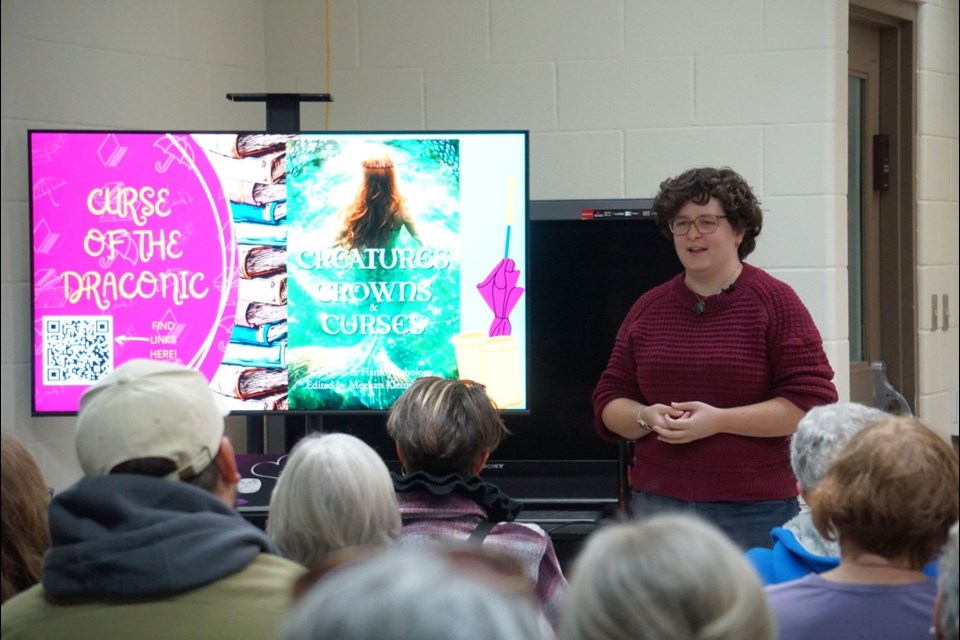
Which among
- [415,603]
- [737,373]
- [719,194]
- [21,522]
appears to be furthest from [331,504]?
[719,194]

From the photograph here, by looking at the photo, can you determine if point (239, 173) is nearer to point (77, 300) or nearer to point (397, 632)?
point (77, 300)

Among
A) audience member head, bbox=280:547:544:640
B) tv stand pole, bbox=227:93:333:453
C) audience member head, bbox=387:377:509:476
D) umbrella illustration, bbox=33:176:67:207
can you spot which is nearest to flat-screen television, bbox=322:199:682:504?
tv stand pole, bbox=227:93:333:453

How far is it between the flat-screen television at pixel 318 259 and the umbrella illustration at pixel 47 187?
0.25 feet

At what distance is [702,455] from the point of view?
254cm

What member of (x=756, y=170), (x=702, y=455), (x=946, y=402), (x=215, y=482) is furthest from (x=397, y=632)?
(x=946, y=402)

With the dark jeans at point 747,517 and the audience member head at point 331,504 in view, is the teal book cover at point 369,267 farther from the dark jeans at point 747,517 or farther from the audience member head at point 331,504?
the audience member head at point 331,504

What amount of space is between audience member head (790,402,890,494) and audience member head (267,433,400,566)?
644 millimetres

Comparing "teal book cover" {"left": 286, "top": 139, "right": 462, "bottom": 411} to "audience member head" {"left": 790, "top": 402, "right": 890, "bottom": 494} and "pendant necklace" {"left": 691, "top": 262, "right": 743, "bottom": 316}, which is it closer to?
"pendant necklace" {"left": 691, "top": 262, "right": 743, "bottom": 316}

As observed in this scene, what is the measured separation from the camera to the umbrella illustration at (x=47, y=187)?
3020 mm

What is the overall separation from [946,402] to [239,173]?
268cm

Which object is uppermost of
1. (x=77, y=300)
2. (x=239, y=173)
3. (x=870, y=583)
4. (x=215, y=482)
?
(x=239, y=173)

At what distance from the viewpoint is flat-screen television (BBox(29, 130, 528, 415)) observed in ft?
10.1

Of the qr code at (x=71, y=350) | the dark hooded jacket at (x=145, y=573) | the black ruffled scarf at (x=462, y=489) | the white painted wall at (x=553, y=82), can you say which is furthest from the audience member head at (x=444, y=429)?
the white painted wall at (x=553, y=82)

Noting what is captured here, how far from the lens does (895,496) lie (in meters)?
1.49
